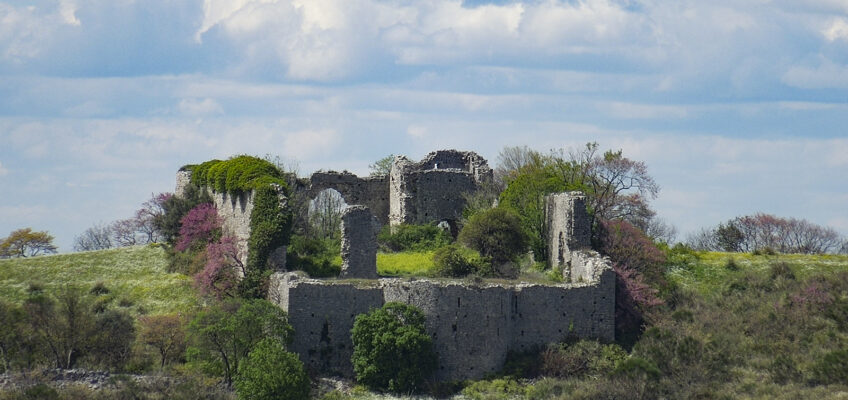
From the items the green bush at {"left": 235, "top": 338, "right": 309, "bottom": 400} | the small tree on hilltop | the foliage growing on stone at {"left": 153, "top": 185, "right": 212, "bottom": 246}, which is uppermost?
the foliage growing on stone at {"left": 153, "top": 185, "right": 212, "bottom": 246}

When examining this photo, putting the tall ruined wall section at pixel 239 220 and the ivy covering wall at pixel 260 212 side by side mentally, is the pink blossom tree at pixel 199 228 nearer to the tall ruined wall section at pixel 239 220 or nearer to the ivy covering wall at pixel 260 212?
the tall ruined wall section at pixel 239 220

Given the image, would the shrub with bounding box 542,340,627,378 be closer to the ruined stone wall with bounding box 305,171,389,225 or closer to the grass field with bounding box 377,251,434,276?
the grass field with bounding box 377,251,434,276

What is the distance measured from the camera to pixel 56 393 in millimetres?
39094

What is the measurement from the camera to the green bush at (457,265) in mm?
47812

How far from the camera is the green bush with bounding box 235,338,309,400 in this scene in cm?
3925

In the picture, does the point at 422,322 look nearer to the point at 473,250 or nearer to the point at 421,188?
the point at 473,250

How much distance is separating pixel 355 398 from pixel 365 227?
9.12 metres

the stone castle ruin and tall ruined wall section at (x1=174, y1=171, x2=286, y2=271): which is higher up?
tall ruined wall section at (x1=174, y1=171, x2=286, y2=271)

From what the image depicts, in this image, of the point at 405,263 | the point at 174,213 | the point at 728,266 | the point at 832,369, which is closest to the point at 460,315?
the point at 405,263

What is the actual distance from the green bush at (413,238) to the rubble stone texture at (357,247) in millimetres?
9690

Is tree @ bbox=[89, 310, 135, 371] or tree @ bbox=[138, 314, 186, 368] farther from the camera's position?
tree @ bbox=[138, 314, 186, 368]

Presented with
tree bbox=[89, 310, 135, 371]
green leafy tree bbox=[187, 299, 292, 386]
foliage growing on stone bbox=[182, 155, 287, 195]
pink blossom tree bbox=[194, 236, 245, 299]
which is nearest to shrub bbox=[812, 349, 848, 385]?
green leafy tree bbox=[187, 299, 292, 386]

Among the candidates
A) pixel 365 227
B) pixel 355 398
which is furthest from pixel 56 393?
pixel 365 227

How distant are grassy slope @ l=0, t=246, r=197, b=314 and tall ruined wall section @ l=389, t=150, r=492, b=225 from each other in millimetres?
11534
